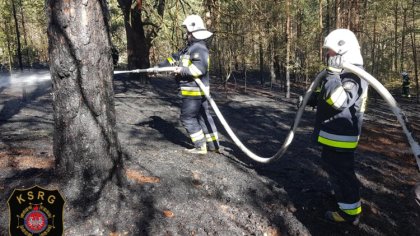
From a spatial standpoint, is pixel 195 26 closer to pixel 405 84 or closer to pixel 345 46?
pixel 345 46

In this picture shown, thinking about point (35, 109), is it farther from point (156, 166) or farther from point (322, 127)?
point (322, 127)

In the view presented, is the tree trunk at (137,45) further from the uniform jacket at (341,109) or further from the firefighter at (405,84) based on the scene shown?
the firefighter at (405,84)

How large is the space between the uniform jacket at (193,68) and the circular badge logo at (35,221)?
3.31 metres

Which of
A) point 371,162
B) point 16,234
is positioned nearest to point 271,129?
point 371,162

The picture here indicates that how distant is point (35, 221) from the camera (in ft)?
7.56

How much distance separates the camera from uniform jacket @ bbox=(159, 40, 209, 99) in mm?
5230

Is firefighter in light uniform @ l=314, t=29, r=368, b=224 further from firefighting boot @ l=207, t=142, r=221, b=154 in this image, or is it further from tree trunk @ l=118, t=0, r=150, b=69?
tree trunk @ l=118, t=0, r=150, b=69

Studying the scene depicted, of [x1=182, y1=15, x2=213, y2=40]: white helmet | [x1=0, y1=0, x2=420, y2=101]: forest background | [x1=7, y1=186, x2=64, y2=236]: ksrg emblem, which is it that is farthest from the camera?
[x1=0, y1=0, x2=420, y2=101]: forest background

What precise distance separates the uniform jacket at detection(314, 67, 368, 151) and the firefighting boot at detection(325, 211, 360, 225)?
2.49ft

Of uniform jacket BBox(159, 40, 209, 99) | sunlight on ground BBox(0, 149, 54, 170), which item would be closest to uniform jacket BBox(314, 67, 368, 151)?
uniform jacket BBox(159, 40, 209, 99)

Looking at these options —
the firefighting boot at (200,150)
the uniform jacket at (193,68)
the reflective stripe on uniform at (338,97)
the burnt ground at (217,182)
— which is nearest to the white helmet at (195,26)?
the uniform jacket at (193,68)

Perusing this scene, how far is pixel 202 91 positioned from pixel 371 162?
3.41 meters

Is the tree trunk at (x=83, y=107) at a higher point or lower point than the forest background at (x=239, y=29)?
lower

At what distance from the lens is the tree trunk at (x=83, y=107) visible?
2.97m
